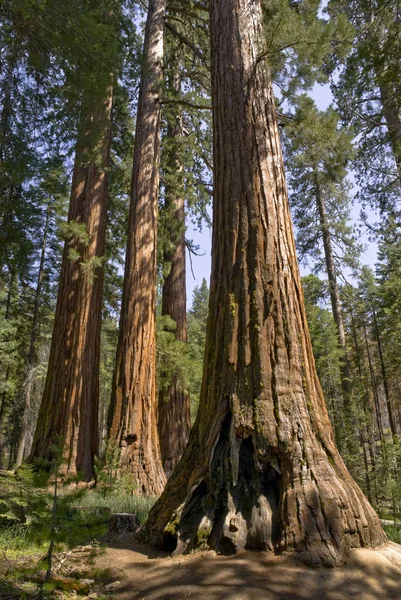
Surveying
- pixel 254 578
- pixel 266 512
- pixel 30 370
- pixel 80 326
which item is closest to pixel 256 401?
pixel 266 512

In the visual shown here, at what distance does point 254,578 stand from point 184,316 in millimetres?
8562

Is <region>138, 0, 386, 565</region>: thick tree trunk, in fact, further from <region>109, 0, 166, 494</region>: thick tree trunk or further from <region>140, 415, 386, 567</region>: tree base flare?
<region>109, 0, 166, 494</region>: thick tree trunk

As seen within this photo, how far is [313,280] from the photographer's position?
1923 centimetres

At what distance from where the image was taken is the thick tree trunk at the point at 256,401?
9.71ft

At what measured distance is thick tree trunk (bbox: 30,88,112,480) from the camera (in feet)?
25.1

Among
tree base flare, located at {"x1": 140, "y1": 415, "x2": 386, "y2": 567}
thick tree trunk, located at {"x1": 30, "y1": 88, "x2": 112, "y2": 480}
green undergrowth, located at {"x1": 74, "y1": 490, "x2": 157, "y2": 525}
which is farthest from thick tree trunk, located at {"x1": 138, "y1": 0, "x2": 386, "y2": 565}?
thick tree trunk, located at {"x1": 30, "y1": 88, "x2": 112, "y2": 480}

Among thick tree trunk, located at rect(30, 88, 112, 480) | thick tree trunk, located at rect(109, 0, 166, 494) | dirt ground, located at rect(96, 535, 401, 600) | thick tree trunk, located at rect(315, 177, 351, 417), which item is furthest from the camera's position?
thick tree trunk, located at rect(315, 177, 351, 417)

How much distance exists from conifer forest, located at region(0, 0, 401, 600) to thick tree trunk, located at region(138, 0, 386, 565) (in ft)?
0.05

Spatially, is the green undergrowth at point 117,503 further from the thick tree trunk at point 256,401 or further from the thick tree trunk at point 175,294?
the thick tree trunk at point 175,294

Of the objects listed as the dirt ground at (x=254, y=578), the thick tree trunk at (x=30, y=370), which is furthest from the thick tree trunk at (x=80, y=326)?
the thick tree trunk at (x=30, y=370)

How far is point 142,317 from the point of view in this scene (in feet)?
25.6

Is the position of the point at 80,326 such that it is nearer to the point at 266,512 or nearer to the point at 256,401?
the point at 256,401

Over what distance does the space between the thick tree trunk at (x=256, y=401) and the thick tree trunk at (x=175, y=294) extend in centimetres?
618

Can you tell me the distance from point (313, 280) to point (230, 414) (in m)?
16.6
